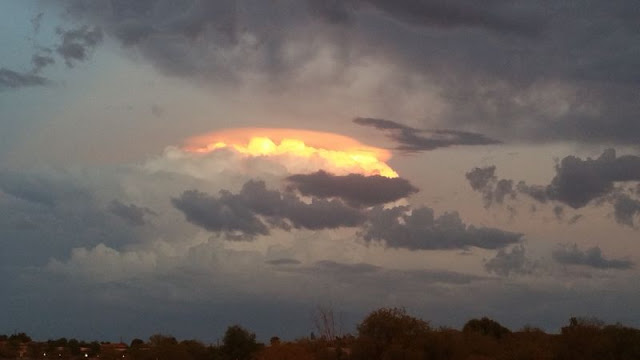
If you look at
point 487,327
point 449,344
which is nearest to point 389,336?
point 449,344

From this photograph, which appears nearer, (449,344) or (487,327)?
(449,344)

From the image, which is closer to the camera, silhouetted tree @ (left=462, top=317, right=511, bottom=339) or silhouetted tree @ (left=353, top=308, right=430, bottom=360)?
silhouetted tree @ (left=353, top=308, right=430, bottom=360)

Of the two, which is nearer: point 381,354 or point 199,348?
point 381,354

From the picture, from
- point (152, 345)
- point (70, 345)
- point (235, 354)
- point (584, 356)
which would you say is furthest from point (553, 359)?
point (70, 345)

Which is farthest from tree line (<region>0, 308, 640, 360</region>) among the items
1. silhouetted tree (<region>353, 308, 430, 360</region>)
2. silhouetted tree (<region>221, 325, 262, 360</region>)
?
silhouetted tree (<region>221, 325, 262, 360</region>)

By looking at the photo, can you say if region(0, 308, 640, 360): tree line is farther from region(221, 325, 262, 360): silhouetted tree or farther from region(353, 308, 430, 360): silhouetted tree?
region(221, 325, 262, 360): silhouetted tree

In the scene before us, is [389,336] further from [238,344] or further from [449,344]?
[238,344]

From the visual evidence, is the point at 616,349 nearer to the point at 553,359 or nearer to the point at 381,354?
the point at 553,359

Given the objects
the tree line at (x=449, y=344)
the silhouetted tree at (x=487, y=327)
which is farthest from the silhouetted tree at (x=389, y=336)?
the silhouetted tree at (x=487, y=327)

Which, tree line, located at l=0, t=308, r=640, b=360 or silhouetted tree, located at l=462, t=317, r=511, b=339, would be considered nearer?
tree line, located at l=0, t=308, r=640, b=360

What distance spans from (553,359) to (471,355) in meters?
6.73

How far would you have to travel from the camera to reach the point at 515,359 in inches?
2977

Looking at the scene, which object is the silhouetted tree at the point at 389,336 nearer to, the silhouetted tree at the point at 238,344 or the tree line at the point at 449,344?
the tree line at the point at 449,344

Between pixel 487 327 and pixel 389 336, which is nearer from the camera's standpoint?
pixel 389 336
